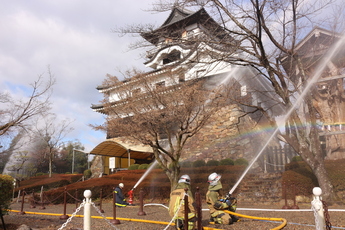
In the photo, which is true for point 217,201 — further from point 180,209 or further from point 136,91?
point 136,91

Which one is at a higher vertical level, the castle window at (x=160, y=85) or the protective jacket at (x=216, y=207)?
the castle window at (x=160, y=85)

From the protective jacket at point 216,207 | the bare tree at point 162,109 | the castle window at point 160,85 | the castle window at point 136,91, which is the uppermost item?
the castle window at point 160,85

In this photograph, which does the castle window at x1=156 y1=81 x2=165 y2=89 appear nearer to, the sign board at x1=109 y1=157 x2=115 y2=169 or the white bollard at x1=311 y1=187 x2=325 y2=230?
the white bollard at x1=311 y1=187 x2=325 y2=230

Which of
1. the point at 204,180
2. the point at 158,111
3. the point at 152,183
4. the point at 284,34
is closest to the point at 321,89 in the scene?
the point at 284,34

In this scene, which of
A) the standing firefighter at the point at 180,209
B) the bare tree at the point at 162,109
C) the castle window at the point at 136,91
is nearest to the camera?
the standing firefighter at the point at 180,209

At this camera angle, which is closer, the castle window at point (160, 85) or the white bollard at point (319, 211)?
the white bollard at point (319, 211)

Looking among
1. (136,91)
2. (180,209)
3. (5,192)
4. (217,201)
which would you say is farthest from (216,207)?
(136,91)

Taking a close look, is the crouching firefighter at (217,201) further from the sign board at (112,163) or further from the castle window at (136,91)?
the sign board at (112,163)

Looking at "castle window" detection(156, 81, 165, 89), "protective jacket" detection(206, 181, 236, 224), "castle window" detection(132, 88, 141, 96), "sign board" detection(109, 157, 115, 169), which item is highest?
"castle window" detection(156, 81, 165, 89)

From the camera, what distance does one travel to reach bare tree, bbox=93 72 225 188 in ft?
36.6

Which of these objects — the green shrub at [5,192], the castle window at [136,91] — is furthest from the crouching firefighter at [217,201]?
the castle window at [136,91]

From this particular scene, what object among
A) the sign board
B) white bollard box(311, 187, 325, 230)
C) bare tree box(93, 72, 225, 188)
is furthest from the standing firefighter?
the sign board

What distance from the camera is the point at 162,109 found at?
11.4 meters

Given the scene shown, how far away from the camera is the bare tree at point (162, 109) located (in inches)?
439
